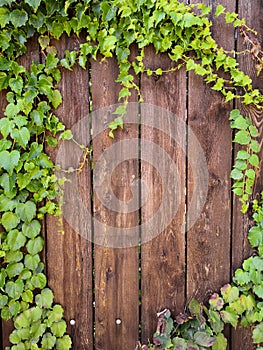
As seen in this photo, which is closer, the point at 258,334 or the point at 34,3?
the point at 34,3

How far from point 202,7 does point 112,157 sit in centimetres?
73

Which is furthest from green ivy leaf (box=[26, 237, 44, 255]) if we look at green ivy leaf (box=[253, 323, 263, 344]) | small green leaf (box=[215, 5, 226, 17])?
small green leaf (box=[215, 5, 226, 17])

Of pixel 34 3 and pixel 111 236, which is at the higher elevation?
pixel 34 3

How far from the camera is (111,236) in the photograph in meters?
2.01

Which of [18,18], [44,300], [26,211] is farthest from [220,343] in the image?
[18,18]

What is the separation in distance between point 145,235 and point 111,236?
0.15 meters

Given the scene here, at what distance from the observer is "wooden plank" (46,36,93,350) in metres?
1.95

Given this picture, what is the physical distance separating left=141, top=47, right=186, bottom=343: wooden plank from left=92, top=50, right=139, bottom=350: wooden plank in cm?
5

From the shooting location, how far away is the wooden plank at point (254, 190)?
1906mm

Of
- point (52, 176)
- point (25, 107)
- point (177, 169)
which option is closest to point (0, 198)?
point (52, 176)

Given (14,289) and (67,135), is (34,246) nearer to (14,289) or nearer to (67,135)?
(14,289)

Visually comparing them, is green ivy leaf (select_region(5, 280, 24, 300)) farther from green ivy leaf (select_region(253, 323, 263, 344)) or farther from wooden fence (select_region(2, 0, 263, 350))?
green ivy leaf (select_region(253, 323, 263, 344))

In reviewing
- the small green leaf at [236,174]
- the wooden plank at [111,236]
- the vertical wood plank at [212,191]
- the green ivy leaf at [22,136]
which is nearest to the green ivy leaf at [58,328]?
the wooden plank at [111,236]

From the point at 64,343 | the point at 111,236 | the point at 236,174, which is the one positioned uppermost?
the point at 236,174
